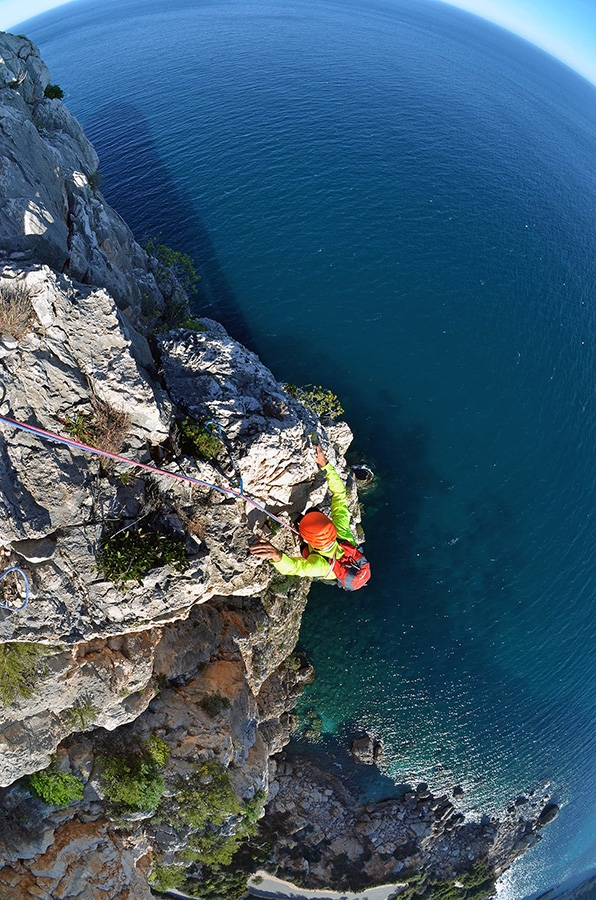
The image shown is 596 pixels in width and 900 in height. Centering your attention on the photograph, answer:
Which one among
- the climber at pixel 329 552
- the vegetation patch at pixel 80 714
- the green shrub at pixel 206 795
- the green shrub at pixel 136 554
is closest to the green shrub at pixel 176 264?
the green shrub at pixel 136 554

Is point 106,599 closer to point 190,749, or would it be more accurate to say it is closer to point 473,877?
point 190,749

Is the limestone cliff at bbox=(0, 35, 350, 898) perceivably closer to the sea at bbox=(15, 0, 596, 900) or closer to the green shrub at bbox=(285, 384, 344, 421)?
the green shrub at bbox=(285, 384, 344, 421)

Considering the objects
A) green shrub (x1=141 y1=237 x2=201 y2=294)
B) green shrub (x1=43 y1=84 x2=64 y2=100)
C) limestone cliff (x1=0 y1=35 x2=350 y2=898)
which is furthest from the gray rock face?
green shrub (x1=141 y1=237 x2=201 y2=294)

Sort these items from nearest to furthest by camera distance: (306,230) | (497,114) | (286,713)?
1. (286,713)
2. (306,230)
3. (497,114)

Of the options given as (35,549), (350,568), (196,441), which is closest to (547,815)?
(350,568)

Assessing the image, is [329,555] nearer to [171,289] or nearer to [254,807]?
[254,807]

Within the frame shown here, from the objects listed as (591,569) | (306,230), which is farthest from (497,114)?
(591,569)
